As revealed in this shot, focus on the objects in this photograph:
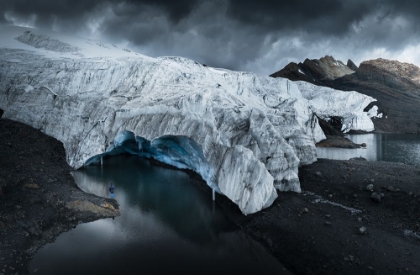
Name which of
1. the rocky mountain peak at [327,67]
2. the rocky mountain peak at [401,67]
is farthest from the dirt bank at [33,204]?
the rocky mountain peak at [401,67]

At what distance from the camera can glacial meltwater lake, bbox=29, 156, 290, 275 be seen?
49.9 feet

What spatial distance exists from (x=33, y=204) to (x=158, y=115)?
607 inches

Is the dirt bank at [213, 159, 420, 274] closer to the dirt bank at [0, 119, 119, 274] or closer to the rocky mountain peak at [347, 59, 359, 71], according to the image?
the dirt bank at [0, 119, 119, 274]

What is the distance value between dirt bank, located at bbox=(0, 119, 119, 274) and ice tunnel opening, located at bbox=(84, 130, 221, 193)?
6897 mm

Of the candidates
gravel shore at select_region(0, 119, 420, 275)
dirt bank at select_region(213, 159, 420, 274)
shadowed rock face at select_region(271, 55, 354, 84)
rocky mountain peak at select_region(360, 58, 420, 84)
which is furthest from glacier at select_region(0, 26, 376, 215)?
rocky mountain peak at select_region(360, 58, 420, 84)

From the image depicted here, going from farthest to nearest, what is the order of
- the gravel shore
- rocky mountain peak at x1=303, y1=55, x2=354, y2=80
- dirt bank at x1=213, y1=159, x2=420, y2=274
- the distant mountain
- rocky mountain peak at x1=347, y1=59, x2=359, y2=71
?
rocky mountain peak at x1=347, y1=59, x2=359, y2=71 → rocky mountain peak at x1=303, y1=55, x2=354, y2=80 → the distant mountain → the gravel shore → dirt bank at x1=213, y1=159, x2=420, y2=274

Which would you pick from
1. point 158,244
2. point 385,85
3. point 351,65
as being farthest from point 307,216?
point 351,65

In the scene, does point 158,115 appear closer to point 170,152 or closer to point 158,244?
point 170,152

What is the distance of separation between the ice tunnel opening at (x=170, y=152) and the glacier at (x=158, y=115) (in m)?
0.17

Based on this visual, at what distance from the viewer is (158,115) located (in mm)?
31625

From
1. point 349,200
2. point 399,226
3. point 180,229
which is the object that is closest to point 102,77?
point 180,229

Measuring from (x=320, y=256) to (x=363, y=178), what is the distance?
13.5 m

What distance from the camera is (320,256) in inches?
621

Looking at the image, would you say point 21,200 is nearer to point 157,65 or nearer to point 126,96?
point 126,96
